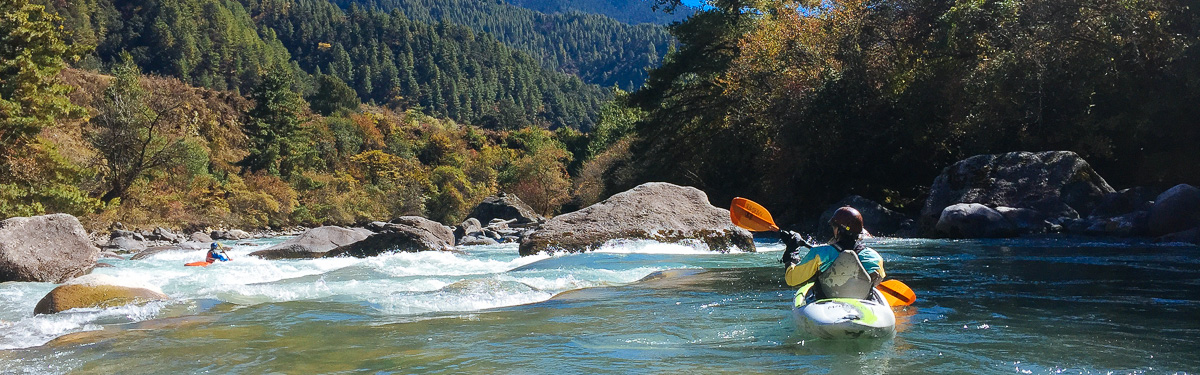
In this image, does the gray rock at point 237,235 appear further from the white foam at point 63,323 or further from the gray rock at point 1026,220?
the gray rock at point 1026,220

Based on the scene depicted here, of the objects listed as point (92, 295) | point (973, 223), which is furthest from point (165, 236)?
point (973, 223)

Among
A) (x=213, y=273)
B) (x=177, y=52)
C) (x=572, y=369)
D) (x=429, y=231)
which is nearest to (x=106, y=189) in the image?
(x=429, y=231)

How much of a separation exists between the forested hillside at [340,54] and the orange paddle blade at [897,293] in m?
73.3

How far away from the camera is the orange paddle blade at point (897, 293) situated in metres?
6.55

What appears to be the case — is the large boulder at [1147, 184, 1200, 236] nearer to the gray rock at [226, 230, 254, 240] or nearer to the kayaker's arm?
the kayaker's arm

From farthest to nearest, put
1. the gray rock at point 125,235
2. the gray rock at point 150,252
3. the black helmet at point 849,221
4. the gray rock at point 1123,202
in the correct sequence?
the gray rock at point 125,235
the gray rock at point 150,252
the gray rock at point 1123,202
the black helmet at point 849,221

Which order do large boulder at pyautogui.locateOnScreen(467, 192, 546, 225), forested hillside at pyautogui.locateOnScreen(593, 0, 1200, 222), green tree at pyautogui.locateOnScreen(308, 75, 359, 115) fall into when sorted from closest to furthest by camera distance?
forested hillside at pyautogui.locateOnScreen(593, 0, 1200, 222)
large boulder at pyautogui.locateOnScreen(467, 192, 546, 225)
green tree at pyautogui.locateOnScreen(308, 75, 359, 115)

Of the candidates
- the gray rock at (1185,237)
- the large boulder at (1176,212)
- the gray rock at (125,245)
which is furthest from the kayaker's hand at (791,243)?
the gray rock at (125,245)

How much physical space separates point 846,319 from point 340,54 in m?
117

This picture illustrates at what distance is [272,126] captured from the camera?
48.3 m

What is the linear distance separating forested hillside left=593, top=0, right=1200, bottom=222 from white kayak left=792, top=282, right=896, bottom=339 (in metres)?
12.2

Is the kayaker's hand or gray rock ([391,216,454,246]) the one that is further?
gray rock ([391,216,454,246])

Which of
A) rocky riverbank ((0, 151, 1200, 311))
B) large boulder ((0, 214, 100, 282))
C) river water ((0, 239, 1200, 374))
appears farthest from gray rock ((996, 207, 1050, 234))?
large boulder ((0, 214, 100, 282))

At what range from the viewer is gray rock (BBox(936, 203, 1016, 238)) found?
1564 cm
